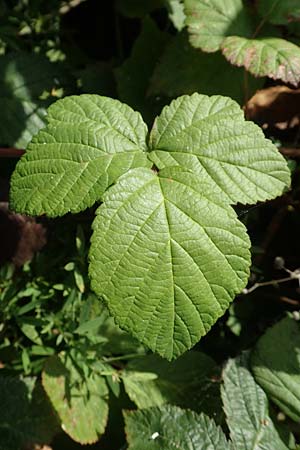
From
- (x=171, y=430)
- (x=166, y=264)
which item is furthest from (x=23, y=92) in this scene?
(x=171, y=430)

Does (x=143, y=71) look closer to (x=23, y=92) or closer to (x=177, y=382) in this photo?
(x=23, y=92)

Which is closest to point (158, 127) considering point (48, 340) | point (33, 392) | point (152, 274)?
point (152, 274)

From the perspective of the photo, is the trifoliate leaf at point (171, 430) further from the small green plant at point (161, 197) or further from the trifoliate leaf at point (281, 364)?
the small green plant at point (161, 197)

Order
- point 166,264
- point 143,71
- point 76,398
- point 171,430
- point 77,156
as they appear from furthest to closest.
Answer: point 143,71 < point 76,398 < point 171,430 < point 77,156 < point 166,264

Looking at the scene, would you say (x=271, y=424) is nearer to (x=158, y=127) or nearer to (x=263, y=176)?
(x=263, y=176)

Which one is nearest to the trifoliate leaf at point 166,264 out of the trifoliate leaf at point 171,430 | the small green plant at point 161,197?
the small green plant at point 161,197

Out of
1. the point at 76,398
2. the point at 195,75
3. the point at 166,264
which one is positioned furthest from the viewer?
the point at 195,75
